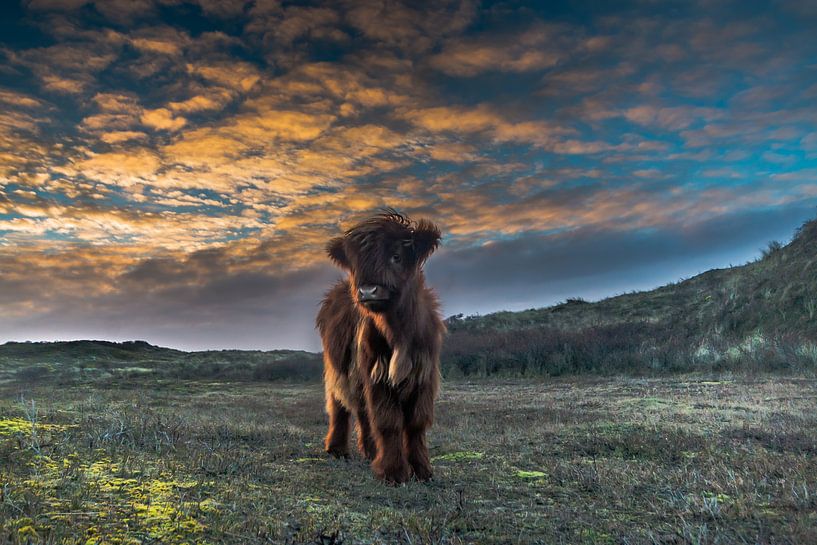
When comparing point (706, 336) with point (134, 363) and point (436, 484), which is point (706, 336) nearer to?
point (436, 484)

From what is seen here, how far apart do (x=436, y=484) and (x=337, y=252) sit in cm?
286

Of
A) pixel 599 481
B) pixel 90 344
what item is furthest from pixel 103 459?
pixel 90 344

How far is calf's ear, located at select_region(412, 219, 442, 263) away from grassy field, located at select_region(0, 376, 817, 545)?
2319 millimetres

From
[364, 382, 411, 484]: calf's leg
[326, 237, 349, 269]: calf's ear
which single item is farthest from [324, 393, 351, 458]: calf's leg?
[326, 237, 349, 269]: calf's ear

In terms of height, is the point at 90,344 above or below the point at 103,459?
above

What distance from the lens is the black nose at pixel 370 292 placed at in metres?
5.44

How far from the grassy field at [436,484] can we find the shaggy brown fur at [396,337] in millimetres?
438

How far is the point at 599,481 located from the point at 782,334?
18.2 meters

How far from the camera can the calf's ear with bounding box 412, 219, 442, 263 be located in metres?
5.94

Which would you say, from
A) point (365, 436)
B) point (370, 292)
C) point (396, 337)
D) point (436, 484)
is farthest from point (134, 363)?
point (436, 484)

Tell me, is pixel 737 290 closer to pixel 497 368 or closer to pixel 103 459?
pixel 497 368

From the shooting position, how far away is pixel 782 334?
1948 centimetres

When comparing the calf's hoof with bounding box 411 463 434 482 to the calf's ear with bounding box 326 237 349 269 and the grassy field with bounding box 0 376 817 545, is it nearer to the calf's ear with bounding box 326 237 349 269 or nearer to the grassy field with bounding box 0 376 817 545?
the grassy field with bounding box 0 376 817 545

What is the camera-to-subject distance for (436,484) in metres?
5.36
